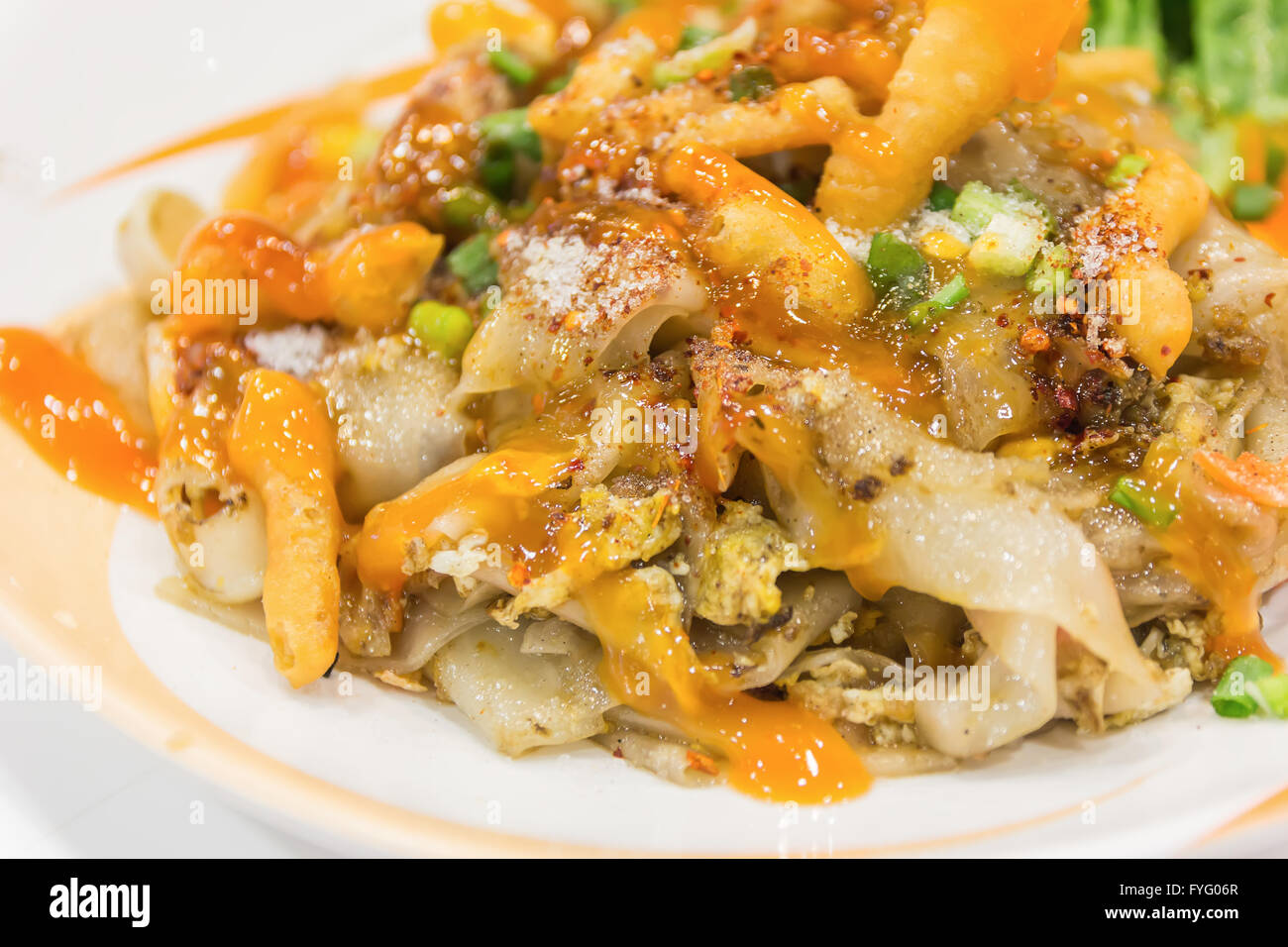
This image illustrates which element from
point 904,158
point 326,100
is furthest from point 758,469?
point 326,100

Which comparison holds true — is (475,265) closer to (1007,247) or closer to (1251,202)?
(1007,247)

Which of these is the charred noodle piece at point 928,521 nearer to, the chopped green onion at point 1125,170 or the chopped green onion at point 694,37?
the chopped green onion at point 1125,170

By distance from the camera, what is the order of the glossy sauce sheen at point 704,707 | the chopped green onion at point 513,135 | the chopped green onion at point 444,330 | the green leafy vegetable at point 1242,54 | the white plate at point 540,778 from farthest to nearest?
the green leafy vegetable at point 1242,54, the chopped green onion at point 513,135, the chopped green onion at point 444,330, the glossy sauce sheen at point 704,707, the white plate at point 540,778

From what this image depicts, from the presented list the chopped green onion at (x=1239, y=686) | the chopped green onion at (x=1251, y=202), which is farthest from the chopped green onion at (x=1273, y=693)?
the chopped green onion at (x=1251, y=202)

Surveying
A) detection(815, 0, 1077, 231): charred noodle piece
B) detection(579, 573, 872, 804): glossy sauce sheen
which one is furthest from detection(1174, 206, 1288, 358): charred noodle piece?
detection(579, 573, 872, 804): glossy sauce sheen

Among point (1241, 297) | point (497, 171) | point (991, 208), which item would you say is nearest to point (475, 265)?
point (497, 171)

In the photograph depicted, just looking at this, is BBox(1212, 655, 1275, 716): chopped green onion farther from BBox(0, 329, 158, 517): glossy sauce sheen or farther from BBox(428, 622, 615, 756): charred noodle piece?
BBox(0, 329, 158, 517): glossy sauce sheen
